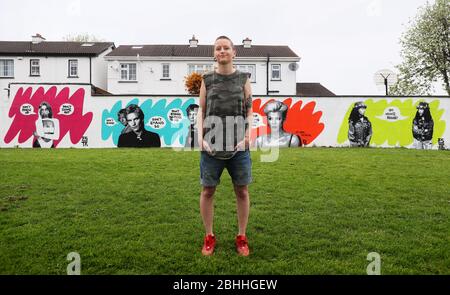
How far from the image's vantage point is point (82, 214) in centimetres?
548

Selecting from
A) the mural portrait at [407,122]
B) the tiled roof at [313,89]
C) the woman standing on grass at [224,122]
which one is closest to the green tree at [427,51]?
the tiled roof at [313,89]

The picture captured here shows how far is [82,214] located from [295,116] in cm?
1551

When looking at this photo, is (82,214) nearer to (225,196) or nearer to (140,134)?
(225,196)

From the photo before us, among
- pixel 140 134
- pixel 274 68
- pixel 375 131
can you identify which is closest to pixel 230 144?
pixel 140 134

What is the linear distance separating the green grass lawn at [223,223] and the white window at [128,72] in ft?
88.7

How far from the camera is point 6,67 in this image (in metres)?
35.5

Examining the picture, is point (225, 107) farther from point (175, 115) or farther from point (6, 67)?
point (6, 67)

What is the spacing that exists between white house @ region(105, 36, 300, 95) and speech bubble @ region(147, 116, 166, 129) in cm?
1563

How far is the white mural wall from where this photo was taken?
1922 cm

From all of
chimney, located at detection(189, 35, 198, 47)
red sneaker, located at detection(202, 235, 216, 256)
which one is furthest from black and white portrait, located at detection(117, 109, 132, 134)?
chimney, located at detection(189, 35, 198, 47)

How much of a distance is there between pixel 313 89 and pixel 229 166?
39.3 metres

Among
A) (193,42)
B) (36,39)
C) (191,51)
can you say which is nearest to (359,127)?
(191,51)

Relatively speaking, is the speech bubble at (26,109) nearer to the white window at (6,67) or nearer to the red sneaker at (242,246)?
the red sneaker at (242,246)

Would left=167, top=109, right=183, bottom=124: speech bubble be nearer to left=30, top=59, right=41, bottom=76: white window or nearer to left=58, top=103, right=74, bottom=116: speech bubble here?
left=58, top=103, right=74, bottom=116: speech bubble
